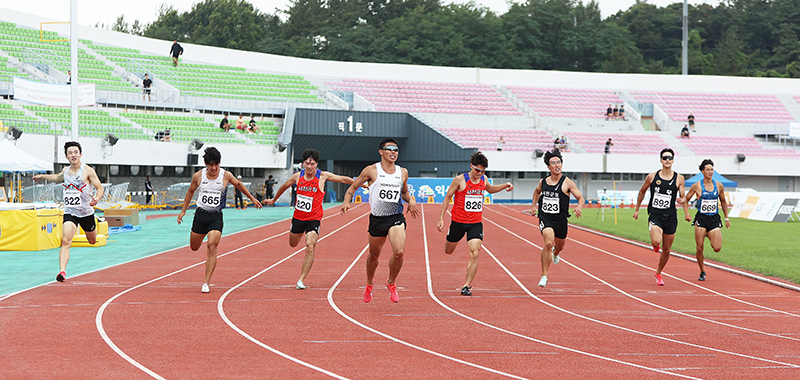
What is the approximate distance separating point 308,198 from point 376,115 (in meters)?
35.8

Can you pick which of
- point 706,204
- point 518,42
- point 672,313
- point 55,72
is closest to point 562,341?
point 672,313

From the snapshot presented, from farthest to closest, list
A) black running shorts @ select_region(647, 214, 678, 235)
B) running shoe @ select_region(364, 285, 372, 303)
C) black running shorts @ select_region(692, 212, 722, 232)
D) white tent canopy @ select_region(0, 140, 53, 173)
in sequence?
white tent canopy @ select_region(0, 140, 53, 173) → black running shorts @ select_region(692, 212, 722, 232) → black running shorts @ select_region(647, 214, 678, 235) → running shoe @ select_region(364, 285, 372, 303)

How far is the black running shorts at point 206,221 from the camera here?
9.58 meters

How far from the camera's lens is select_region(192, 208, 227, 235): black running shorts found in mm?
9578

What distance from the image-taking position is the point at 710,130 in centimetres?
5178

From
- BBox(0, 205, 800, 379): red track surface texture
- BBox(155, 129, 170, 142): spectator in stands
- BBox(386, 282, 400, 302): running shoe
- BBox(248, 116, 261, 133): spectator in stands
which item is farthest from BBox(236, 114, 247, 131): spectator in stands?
BBox(386, 282, 400, 302): running shoe

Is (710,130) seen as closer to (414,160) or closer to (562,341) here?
(414,160)

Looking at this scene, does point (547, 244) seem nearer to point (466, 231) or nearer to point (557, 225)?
point (557, 225)

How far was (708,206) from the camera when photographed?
1166 centimetres

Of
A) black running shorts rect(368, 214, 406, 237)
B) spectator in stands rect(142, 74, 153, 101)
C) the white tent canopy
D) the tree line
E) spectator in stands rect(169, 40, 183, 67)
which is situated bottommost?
black running shorts rect(368, 214, 406, 237)

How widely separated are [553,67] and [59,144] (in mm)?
59579

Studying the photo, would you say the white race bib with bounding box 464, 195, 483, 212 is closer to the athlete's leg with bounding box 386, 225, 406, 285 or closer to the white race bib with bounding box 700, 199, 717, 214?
the athlete's leg with bounding box 386, 225, 406, 285

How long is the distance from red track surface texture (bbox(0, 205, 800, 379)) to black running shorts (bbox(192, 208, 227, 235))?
0.87 meters

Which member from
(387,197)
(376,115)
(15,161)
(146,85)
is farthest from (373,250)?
(376,115)
